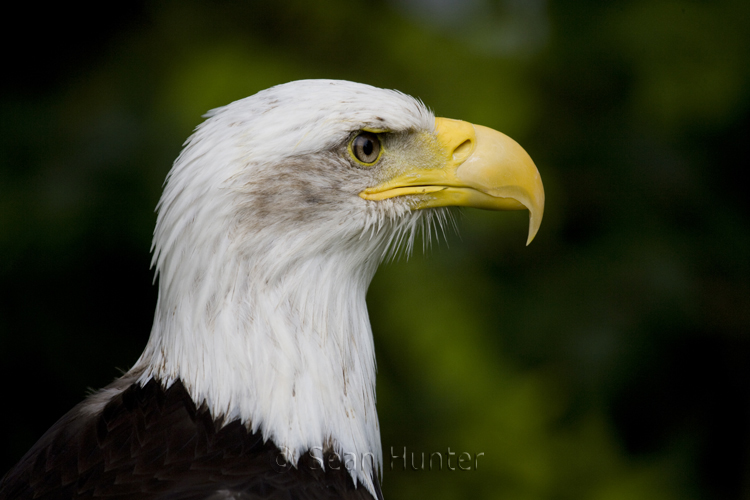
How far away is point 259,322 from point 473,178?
687 millimetres

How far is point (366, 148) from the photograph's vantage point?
184cm

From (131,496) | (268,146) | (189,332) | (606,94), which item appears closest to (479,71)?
(606,94)

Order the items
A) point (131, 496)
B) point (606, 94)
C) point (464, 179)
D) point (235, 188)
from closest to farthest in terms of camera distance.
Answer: point (131, 496)
point (235, 188)
point (464, 179)
point (606, 94)

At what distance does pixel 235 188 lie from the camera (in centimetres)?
166

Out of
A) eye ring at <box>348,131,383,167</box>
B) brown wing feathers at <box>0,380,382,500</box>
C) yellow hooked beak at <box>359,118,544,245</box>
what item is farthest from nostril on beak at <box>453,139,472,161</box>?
brown wing feathers at <box>0,380,382,500</box>

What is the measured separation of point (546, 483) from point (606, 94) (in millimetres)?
1721

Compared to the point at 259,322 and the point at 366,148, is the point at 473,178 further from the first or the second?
the point at 259,322

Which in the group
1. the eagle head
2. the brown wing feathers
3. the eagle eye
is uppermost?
the eagle eye

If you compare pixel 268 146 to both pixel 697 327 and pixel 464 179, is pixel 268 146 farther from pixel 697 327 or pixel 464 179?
pixel 697 327

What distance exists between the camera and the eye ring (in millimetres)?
1811

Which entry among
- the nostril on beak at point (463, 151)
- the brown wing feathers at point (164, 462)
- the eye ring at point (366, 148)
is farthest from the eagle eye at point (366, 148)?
the brown wing feathers at point (164, 462)

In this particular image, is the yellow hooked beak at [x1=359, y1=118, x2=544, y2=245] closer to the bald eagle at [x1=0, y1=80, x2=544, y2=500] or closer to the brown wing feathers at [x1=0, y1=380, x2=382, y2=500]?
the bald eagle at [x1=0, y1=80, x2=544, y2=500]

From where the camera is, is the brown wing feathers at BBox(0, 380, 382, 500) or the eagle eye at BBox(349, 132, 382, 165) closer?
the brown wing feathers at BBox(0, 380, 382, 500)

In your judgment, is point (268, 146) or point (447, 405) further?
A: point (447, 405)
